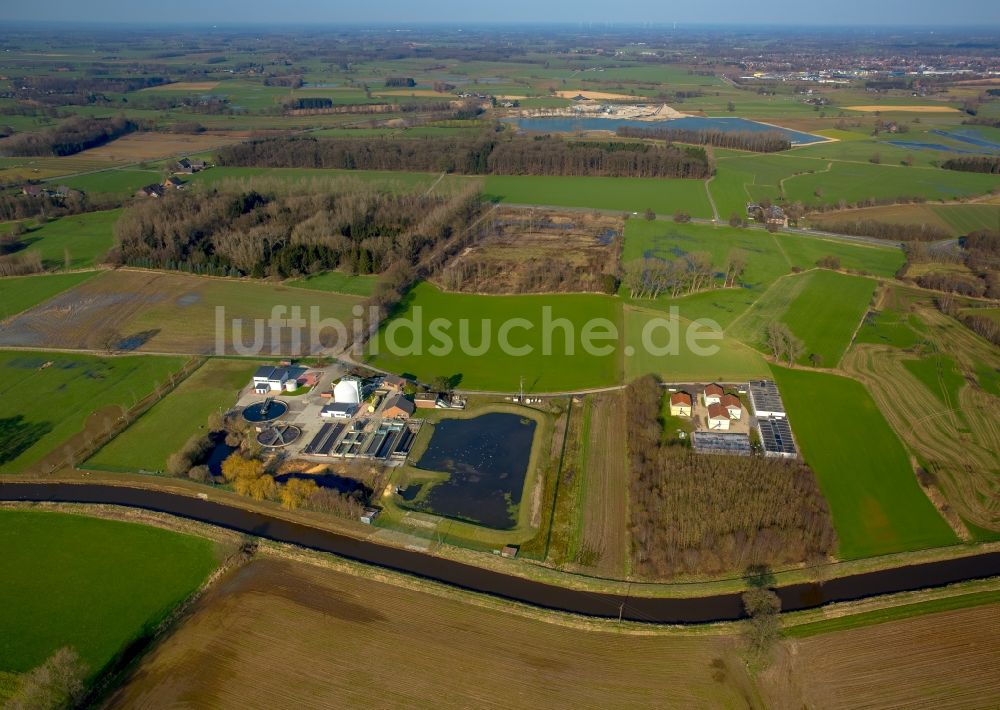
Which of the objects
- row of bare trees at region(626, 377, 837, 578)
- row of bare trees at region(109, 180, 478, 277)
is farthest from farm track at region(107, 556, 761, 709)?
row of bare trees at region(109, 180, 478, 277)

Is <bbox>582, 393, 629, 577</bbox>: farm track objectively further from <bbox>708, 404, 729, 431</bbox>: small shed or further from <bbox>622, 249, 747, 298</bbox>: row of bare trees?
<bbox>622, 249, 747, 298</bbox>: row of bare trees

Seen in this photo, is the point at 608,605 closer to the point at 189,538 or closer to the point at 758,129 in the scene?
the point at 189,538

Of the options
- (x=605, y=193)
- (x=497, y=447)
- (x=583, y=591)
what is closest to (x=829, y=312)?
(x=497, y=447)

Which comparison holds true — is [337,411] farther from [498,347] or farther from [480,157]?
[480,157]

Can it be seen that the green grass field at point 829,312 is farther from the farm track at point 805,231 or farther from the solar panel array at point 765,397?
the farm track at point 805,231

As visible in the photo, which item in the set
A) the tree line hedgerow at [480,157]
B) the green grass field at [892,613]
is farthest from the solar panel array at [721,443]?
the tree line hedgerow at [480,157]

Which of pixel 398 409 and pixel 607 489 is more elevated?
pixel 398 409
